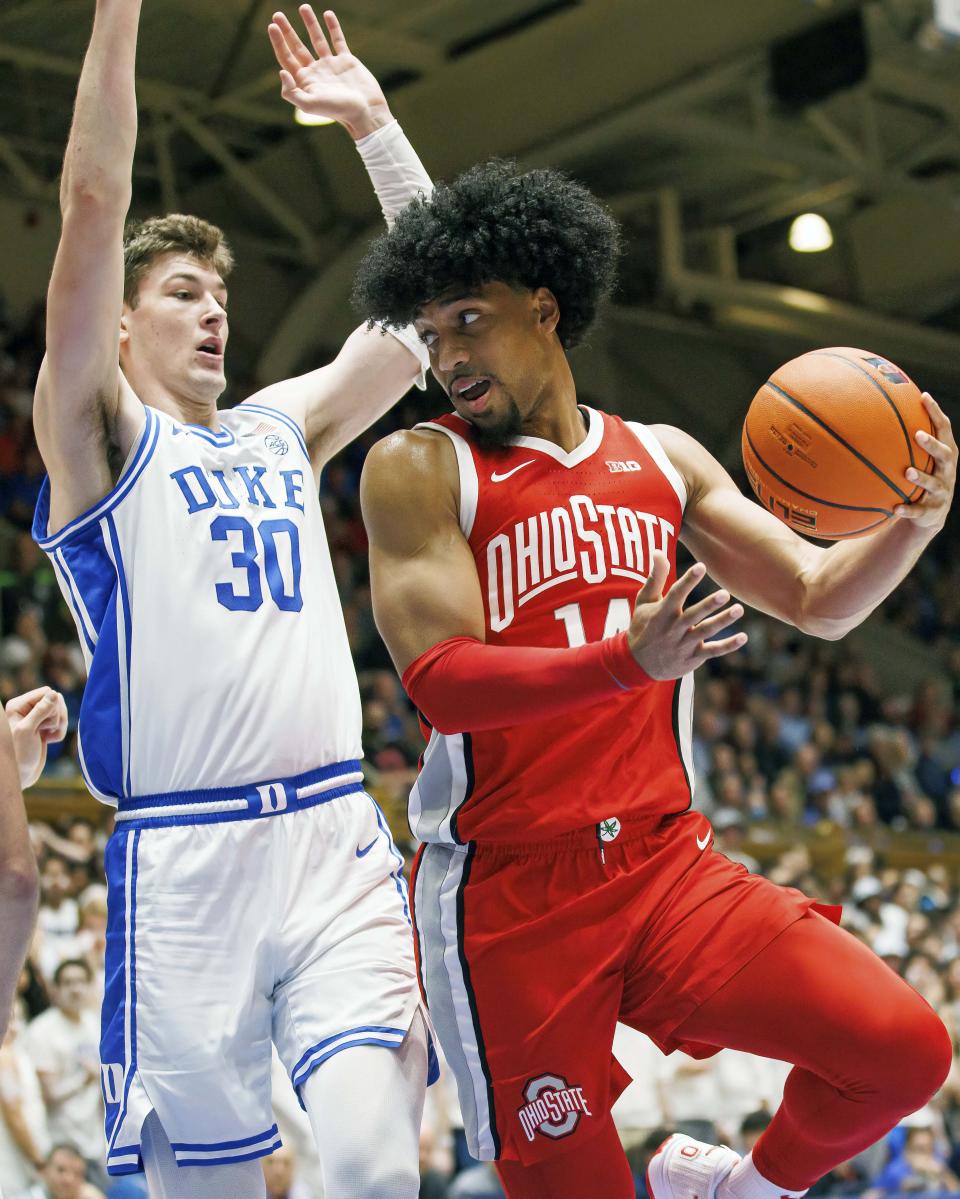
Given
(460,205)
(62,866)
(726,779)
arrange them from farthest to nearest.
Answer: (726,779)
(62,866)
(460,205)

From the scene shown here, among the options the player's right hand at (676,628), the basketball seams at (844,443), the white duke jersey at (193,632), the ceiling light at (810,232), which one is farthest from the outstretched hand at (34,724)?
the ceiling light at (810,232)

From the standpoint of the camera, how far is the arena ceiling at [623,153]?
48.9 ft

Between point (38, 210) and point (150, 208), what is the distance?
1.24 meters

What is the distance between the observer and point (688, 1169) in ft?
13.5

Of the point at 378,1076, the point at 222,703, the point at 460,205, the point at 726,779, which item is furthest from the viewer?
the point at 726,779

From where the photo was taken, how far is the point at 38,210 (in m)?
17.6

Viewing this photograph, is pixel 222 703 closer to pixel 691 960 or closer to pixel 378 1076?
pixel 378 1076

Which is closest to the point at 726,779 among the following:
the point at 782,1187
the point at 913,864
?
the point at 913,864

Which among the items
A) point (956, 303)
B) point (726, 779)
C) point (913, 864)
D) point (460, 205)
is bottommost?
point (913, 864)

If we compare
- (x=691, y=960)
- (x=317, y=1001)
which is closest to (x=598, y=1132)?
(x=691, y=960)

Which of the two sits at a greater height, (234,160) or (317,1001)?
(234,160)

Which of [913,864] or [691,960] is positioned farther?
[913,864]

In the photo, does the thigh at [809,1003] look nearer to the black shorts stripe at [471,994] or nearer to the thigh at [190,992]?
the black shorts stripe at [471,994]

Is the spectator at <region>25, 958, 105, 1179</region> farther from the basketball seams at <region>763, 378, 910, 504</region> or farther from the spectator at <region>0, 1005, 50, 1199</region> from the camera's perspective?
the basketball seams at <region>763, 378, 910, 504</region>
